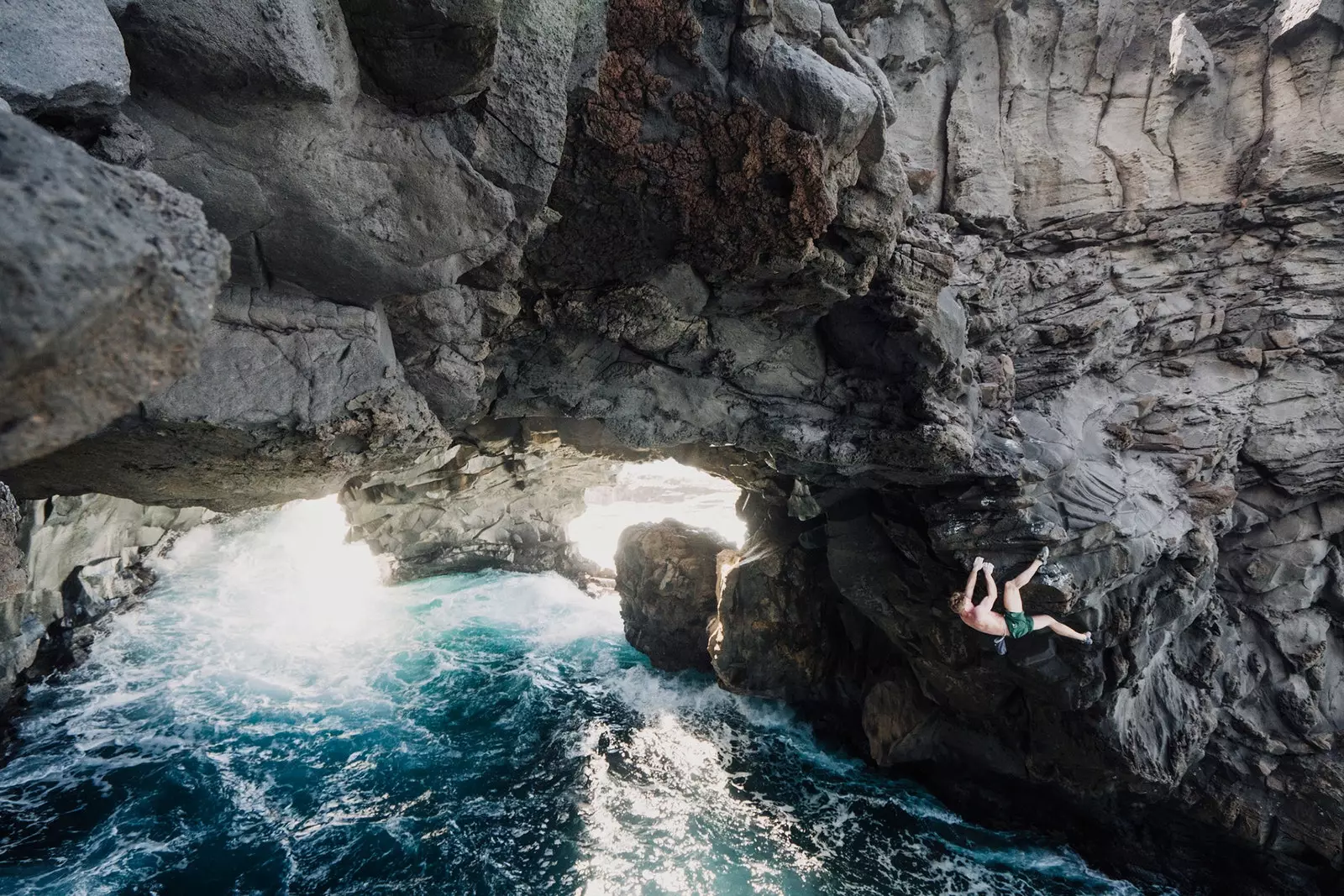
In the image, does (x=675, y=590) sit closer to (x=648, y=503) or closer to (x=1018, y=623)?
(x=1018, y=623)

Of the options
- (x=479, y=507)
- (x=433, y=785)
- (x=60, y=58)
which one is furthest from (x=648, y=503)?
(x=60, y=58)

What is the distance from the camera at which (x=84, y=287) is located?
2.07 meters

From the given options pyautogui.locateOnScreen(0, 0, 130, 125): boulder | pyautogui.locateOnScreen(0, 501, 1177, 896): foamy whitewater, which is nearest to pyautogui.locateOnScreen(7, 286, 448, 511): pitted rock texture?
pyautogui.locateOnScreen(0, 0, 130, 125): boulder

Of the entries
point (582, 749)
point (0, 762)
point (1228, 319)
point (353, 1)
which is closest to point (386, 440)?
point (353, 1)

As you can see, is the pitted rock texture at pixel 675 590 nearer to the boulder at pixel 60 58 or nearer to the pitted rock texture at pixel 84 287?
the boulder at pixel 60 58

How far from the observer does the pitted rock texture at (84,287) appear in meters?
1.96

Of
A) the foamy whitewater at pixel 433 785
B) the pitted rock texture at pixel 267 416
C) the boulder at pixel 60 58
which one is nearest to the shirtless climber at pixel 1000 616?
the foamy whitewater at pixel 433 785

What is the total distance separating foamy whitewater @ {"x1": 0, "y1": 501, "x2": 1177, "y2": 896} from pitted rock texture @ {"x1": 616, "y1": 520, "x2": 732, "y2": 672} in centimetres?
80

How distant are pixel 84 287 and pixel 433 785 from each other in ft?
43.7

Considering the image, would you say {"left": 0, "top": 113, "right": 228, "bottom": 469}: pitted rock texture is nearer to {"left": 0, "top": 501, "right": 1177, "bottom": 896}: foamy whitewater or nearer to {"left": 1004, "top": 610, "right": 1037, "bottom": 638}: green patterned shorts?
{"left": 1004, "top": 610, "right": 1037, "bottom": 638}: green patterned shorts

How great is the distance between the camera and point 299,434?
20.1 feet

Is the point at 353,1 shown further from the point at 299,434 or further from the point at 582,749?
the point at 582,749

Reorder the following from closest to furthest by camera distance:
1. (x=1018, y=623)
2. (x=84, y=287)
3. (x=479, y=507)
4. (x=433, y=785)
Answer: (x=84, y=287) < (x=1018, y=623) < (x=433, y=785) < (x=479, y=507)

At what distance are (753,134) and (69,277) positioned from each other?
654cm
